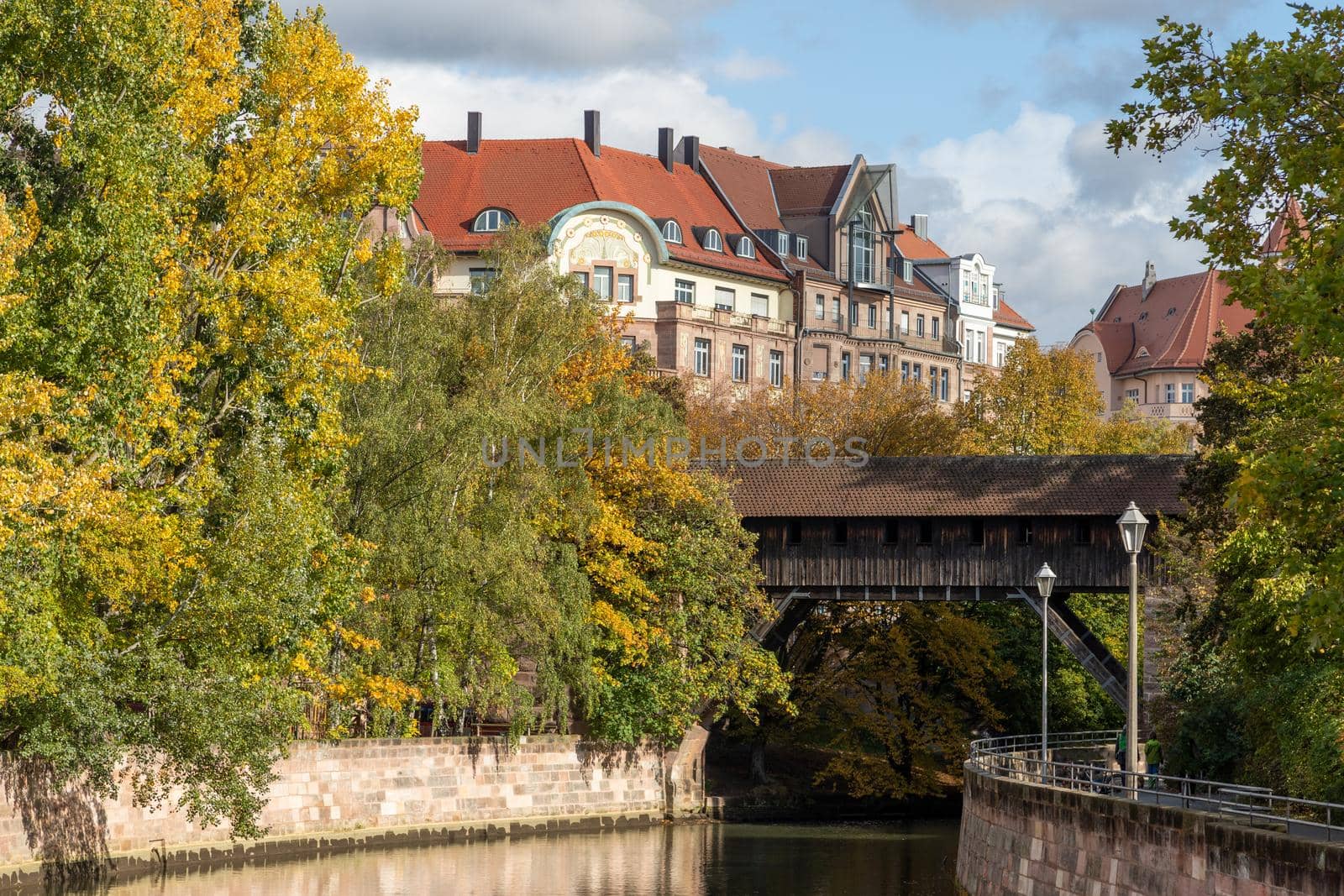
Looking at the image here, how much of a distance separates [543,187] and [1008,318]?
106 feet

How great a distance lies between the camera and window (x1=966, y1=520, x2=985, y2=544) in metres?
38.8

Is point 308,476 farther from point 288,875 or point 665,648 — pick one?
point 665,648

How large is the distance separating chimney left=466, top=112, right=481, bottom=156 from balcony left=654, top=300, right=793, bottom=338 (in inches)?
324

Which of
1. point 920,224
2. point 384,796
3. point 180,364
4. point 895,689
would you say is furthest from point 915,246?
point 180,364

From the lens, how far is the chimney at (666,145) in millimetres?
69000

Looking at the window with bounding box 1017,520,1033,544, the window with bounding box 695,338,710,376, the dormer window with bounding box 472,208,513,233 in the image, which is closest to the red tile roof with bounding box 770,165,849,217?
the window with bounding box 695,338,710,376

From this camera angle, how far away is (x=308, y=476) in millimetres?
26438

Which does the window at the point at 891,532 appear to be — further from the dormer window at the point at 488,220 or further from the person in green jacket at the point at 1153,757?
the dormer window at the point at 488,220

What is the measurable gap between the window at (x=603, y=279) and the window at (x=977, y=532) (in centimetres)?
2546

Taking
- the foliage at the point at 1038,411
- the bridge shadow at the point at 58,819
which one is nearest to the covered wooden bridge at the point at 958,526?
the bridge shadow at the point at 58,819

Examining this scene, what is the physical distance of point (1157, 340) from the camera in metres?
94.2

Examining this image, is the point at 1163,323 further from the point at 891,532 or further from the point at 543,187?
the point at 891,532

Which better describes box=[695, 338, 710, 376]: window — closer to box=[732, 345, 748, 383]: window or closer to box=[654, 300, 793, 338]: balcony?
box=[654, 300, 793, 338]: balcony

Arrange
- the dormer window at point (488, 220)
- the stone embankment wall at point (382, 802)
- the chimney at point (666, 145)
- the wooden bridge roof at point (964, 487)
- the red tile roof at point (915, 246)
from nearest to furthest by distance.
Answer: the stone embankment wall at point (382, 802)
the wooden bridge roof at point (964, 487)
the dormer window at point (488, 220)
the chimney at point (666, 145)
the red tile roof at point (915, 246)
